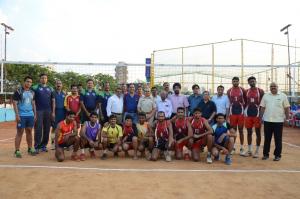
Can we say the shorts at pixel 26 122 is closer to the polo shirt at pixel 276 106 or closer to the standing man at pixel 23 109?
the standing man at pixel 23 109

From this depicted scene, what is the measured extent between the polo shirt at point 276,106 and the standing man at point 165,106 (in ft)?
7.11

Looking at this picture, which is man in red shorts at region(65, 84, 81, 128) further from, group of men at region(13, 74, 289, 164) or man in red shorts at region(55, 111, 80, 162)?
man in red shorts at region(55, 111, 80, 162)

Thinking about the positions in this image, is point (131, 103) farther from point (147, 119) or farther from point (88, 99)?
point (88, 99)

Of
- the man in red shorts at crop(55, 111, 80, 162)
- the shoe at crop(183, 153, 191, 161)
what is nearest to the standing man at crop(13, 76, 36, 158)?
the man in red shorts at crop(55, 111, 80, 162)

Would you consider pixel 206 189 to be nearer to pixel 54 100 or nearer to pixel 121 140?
pixel 121 140

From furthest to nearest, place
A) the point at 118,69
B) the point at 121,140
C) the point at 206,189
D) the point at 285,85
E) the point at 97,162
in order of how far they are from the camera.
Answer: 1. the point at 285,85
2. the point at 118,69
3. the point at 121,140
4. the point at 97,162
5. the point at 206,189

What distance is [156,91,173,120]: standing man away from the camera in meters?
7.91

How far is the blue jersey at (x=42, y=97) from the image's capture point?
7785 millimetres

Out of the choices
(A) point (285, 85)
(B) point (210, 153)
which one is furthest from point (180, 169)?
(A) point (285, 85)

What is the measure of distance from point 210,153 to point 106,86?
3.10m

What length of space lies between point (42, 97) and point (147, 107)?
2439mm

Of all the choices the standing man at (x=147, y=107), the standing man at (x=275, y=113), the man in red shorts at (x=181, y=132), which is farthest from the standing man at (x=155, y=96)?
the standing man at (x=275, y=113)

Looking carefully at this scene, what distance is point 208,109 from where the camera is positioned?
7.84 m

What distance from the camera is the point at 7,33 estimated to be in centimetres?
2639
